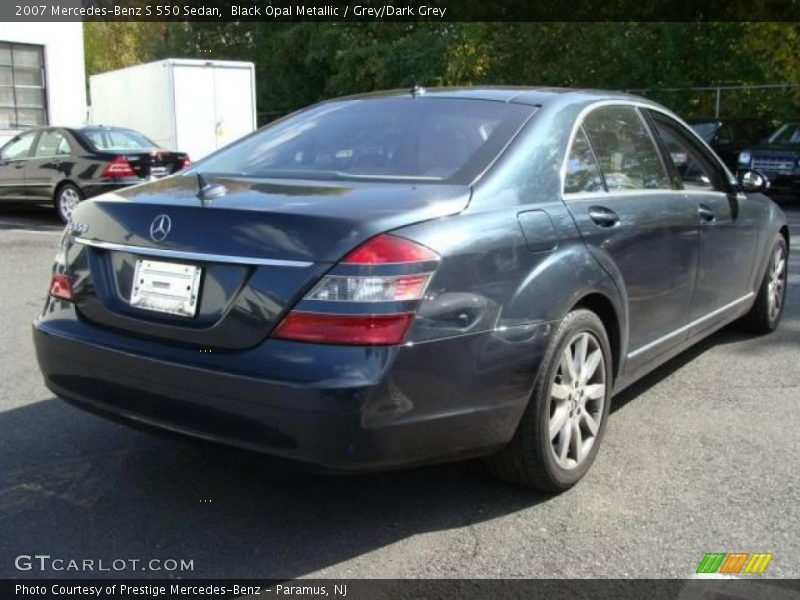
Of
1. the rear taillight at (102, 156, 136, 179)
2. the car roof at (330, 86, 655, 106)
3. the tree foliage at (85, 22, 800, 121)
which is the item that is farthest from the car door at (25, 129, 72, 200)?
the tree foliage at (85, 22, 800, 121)

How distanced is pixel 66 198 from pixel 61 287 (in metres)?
10.1

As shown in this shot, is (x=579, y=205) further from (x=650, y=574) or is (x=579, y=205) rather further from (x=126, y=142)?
(x=126, y=142)

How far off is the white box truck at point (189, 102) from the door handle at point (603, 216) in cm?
1352

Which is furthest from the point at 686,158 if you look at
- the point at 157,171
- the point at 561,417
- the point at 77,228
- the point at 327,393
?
the point at 157,171

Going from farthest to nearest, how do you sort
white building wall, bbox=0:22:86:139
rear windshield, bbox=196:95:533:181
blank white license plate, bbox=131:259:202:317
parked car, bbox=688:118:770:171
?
1. white building wall, bbox=0:22:86:139
2. parked car, bbox=688:118:770:171
3. rear windshield, bbox=196:95:533:181
4. blank white license plate, bbox=131:259:202:317

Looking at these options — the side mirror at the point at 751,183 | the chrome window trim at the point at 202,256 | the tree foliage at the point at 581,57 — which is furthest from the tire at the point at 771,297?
the tree foliage at the point at 581,57

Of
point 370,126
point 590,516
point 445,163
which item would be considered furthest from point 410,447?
point 370,126

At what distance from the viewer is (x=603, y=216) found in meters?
3.50

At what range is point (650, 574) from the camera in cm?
274

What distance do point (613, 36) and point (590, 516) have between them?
66.5 ft

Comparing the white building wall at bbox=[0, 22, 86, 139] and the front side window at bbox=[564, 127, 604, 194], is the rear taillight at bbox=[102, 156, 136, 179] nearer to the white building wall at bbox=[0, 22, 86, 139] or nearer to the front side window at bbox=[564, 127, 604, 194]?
the white building wall at bbox=[0, 22, 86, 139]

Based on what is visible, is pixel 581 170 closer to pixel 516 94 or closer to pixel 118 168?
pixel 516 94

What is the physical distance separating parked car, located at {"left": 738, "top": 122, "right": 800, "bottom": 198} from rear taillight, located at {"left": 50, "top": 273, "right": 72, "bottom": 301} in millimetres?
13285

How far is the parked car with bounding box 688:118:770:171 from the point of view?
16.4 meters
